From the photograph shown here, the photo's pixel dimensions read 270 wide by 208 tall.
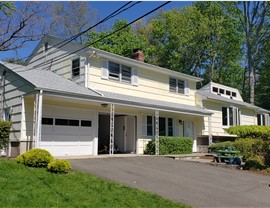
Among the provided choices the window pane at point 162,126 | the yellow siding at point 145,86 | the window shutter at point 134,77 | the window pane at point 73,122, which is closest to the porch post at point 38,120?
the window pane at point 73,122

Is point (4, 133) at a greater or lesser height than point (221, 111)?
lesser

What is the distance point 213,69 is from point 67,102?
98.9 feet

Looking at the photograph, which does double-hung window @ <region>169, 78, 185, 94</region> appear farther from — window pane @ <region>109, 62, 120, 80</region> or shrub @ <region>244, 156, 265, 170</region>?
shrub @ <region>244, 156, 265, 170</region>

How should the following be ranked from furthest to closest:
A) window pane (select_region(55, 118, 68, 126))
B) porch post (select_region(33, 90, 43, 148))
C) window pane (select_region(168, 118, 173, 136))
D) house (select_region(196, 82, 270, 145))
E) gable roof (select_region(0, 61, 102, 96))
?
house (select_region(196, 82, 270, 145)) < window pane (select_region(168, 118, 173, 136)) < window pane (select_region(55, 118, 68, 126)) < gable roof (select_region(0, 61, 102, 96)) < porch post (select_region(33, 90, 43, 148))

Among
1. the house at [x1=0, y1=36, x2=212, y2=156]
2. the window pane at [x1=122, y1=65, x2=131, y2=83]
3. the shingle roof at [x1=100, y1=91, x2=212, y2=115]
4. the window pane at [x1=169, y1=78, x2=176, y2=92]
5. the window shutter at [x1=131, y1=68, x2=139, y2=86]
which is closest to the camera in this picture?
the house at [x1=0, y1=36, x2=212, y2=156]

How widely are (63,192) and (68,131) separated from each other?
27.7ft

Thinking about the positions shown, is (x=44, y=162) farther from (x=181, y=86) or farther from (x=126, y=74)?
(x=181, y=86)

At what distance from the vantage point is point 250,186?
10.5 m

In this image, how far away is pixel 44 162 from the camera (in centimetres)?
1018

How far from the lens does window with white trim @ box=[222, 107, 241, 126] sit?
82.7 feet

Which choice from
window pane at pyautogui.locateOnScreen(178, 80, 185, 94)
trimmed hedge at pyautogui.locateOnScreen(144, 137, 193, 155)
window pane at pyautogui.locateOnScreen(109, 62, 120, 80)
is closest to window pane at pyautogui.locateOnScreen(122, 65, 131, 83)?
window pane at pyautogui.locateOnScreen(109, 62, 120, 80)

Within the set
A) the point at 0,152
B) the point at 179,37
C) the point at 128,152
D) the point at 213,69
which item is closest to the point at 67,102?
the point at 0,152

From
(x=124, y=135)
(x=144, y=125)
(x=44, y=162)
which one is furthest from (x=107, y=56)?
(x=44, y=162)

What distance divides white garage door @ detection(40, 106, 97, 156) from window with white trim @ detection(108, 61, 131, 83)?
2.73 m
